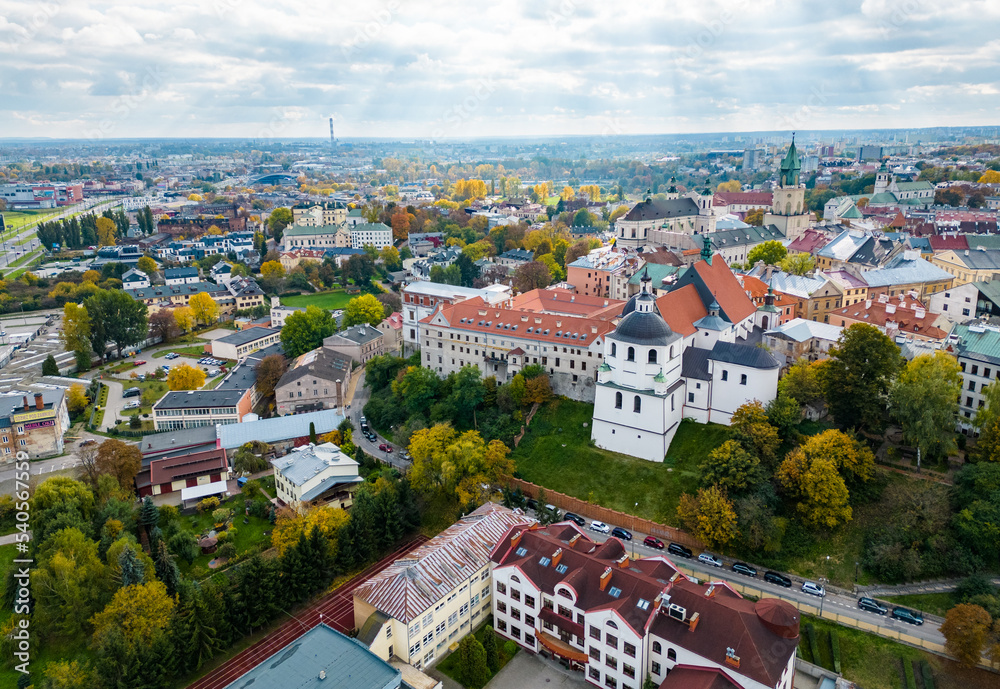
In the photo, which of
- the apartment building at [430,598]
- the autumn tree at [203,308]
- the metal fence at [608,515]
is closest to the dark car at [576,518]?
the metal fence at [608,515]

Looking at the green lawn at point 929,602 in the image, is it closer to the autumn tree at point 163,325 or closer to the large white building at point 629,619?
the large white building at point 629,619

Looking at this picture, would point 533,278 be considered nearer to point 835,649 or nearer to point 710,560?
point 710,560

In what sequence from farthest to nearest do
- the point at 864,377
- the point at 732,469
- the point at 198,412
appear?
the point at 198,412 → the point at 864,377 → the point at 732,469

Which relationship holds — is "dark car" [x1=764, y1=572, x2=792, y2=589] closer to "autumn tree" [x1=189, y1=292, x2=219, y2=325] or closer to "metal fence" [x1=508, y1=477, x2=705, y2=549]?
"metal fence" [x1=508, y1=477, x2=705, y2=549]

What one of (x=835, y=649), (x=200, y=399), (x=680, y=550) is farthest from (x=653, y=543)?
(x=200, y=399)

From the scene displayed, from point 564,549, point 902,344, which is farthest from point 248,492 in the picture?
point 902,344

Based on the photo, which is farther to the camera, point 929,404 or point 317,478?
point 317,478
